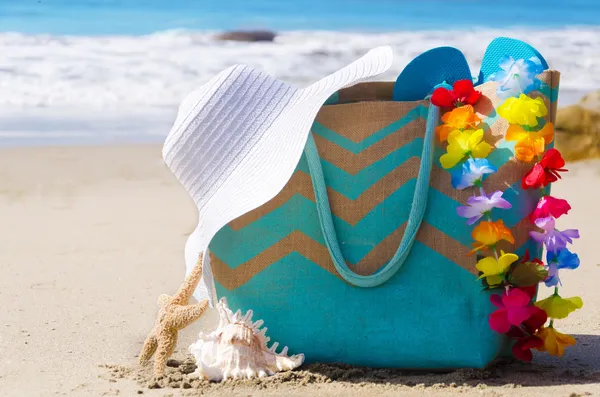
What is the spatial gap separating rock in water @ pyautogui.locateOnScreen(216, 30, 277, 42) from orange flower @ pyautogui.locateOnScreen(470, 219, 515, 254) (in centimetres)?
1177

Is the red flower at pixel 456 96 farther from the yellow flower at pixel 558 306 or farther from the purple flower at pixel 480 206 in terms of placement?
the yellow flower at pixel 558 306

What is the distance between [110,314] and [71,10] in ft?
43.4

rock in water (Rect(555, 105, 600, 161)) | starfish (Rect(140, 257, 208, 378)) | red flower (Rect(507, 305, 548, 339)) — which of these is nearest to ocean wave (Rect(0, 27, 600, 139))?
rock in water (Rect(555, 105, 600, 161))

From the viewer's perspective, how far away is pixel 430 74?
9.53 feet

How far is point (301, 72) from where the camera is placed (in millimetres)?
11812

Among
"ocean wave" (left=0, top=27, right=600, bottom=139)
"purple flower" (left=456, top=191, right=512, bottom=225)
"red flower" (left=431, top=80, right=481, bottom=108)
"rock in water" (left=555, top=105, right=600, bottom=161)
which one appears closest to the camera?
"purple flower" (left=456, top=191, right=512, bottom=225)

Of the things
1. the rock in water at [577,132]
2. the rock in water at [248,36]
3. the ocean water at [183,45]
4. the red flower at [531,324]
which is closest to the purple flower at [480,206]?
the red flower at [531,324]

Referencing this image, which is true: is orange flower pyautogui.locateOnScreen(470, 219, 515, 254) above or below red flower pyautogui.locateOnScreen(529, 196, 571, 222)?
below

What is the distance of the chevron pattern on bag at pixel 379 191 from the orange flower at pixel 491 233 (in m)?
0.06

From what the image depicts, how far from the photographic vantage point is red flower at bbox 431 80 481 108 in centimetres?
275

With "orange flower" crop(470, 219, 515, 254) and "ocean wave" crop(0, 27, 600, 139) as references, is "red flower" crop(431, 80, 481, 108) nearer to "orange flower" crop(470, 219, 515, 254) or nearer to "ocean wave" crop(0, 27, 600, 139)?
"orange flower" crop(470, 219, 515, 254)

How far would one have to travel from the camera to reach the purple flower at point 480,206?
2650 mm

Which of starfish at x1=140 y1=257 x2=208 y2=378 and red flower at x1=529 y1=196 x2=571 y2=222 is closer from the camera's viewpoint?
red flower at x1=529 y1=196 x2=571 y2=222

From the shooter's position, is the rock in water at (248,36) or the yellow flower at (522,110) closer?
the yellow flower at (522,110)
